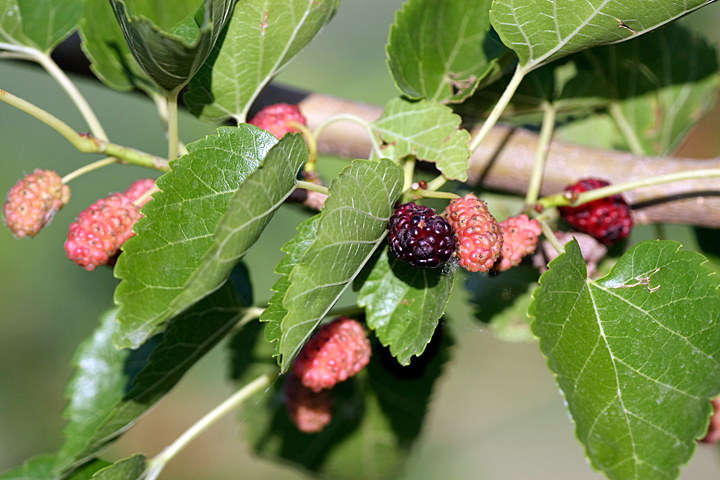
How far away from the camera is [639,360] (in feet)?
1.63

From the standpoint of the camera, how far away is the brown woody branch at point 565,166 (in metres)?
0.76

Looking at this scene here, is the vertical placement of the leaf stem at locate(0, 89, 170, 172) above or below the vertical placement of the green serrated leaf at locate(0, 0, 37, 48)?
below

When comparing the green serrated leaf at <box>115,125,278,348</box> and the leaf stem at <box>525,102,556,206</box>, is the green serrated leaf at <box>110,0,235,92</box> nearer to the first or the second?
the green serrated leaf at <box>115,125,278,348</box>

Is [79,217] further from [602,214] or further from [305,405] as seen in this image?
[602,214]

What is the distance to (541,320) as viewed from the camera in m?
0.48

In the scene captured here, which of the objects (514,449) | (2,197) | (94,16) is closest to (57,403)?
(2,197)

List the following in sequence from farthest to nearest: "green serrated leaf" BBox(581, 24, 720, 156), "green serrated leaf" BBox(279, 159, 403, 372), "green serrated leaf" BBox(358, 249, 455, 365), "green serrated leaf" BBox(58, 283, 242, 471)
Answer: "green serrated leaf" BBox(581, 24, 720, 156) < "green serrated leaf" BBox(58, 283, 242, 471) < "green serrated leaf" BBox(358, 249, 455, 365) < "green serrated leaf" BBox(279, 159, 403, 372)

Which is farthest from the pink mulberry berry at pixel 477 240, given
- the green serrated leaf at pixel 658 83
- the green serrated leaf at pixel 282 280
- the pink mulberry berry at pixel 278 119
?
the green serrated leaf at pixel 658 83

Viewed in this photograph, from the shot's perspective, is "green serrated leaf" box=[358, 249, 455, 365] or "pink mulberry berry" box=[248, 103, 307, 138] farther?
"pink mulberry berry" box=[248, 103, 307, 138]

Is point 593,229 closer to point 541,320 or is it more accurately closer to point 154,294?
point 541,320

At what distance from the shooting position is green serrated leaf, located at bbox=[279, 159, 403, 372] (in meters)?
0.40

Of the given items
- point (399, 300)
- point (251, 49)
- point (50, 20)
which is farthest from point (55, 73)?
point (399, 300)

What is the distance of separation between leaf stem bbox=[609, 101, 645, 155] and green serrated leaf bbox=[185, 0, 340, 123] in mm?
558

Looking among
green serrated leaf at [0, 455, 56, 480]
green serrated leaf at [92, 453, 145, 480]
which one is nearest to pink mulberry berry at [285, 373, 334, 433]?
green serrated leaf at [92, 453, 145, 480]
